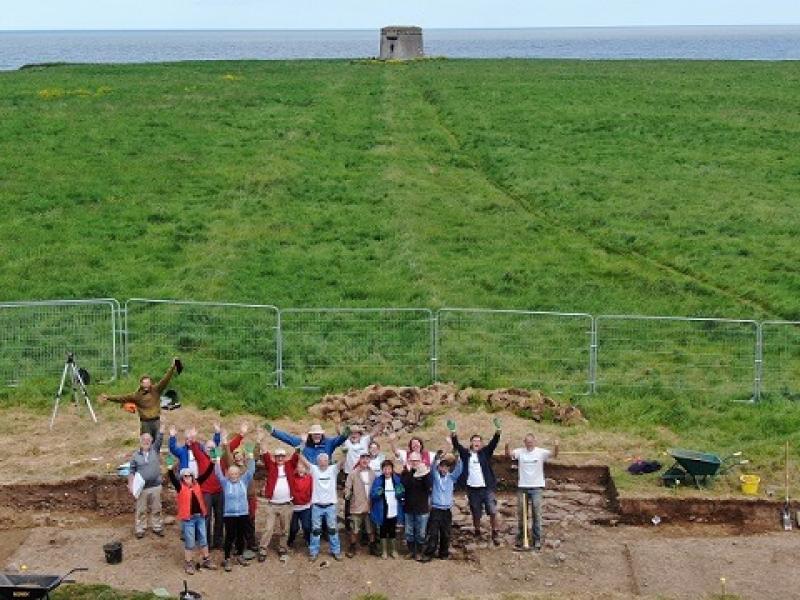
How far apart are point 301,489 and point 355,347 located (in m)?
7.22

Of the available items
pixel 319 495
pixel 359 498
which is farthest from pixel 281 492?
pixel 359 498

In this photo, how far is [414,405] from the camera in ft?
66.6

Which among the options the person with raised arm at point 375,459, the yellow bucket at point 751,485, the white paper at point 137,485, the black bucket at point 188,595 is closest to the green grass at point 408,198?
the yellow bucket at point 751,485

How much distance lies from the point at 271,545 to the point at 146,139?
30.6 m

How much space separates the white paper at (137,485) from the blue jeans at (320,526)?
2397mm

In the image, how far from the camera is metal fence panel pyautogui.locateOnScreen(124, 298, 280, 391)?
21.8 metres

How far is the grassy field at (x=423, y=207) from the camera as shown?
25.9 metres

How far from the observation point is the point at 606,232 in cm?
3200

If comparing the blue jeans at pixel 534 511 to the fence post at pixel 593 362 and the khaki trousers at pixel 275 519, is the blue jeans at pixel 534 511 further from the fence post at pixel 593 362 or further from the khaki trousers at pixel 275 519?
the fence post at pixel 593 362

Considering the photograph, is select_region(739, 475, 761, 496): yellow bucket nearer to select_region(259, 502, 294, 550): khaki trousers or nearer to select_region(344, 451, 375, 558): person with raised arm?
select_region(344, 451, 375, 558): person with raised arm

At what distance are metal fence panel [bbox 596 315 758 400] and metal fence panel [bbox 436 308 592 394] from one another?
442mm

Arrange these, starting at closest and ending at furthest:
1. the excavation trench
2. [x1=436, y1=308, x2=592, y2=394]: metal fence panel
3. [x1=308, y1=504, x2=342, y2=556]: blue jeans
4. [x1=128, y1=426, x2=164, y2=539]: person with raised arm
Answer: [x1=308, y1=504, x2=342, y2=556]: blue jeans → [x1=128, y1=426, x2=164, y2=539]: person with raised arm → the excavation trench → [x1=436, y1=308, x2=592, y2=394]: metal fence panel

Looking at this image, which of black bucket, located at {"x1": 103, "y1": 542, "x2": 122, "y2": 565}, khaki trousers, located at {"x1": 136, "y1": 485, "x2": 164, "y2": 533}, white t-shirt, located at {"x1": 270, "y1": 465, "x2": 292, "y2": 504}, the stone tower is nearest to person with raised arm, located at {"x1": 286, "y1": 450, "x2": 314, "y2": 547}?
white t-shirt, located at {"x1": 270, "y1": 465, "x2": 292, "y2": 504}

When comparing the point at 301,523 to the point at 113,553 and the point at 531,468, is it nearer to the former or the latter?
the point at 113,553
